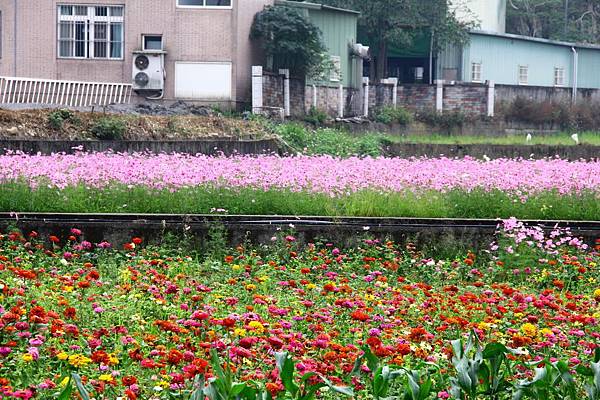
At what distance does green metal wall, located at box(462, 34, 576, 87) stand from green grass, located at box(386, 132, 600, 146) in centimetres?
550

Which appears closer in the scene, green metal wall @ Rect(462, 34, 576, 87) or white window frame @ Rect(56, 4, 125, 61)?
white window frame @ Rect(56, 4, 125, 61)

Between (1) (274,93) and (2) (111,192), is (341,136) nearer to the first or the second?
(1) (274,93)

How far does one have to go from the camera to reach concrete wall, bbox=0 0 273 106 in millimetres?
36469

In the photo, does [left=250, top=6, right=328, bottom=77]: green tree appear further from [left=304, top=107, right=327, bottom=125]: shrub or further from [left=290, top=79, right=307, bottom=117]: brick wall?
[left=304, top=107, right=327, bottom=125]: shrub

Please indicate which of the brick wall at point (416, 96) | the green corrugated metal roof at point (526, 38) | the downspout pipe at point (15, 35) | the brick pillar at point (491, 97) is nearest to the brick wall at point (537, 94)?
the brick pillar at point (491, 97)

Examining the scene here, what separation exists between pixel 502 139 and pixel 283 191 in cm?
2697

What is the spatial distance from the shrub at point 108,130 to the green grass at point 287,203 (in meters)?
11.3

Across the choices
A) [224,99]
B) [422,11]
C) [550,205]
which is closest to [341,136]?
[224,99]

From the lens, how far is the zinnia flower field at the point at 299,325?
5.69m

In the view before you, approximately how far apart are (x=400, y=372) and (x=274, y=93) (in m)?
32.5

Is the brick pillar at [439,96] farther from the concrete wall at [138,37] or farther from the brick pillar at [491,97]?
the concrete wall at [138,37]

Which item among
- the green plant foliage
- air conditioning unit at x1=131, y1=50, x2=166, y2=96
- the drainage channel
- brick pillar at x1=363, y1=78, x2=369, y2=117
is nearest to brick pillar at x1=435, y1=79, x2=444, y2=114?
brick pillar at x1=363, y1=78, x2=369, y2=117

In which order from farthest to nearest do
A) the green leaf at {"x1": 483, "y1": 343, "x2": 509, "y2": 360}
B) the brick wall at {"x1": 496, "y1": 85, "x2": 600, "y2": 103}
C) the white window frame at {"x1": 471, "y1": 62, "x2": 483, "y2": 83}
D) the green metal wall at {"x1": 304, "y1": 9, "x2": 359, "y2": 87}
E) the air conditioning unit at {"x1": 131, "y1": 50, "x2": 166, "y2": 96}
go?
the white window frame at {"x1": 471, "y1": 62, "x2": 483, "y2": 83}
the brick wall at {"x1": 496, "y1": 85, "x2": 600, "y2": 103}
the green metal wall at {"x1": 304, "y1": 9, "x2": 359, "y2": 87}
the air conditioning unit at {"x1": 131, "y1": 50, "x2": 166, "y2": 96}
the green leaf at {"x1": 483, "y1": 343, "x2": 509, "y2": 360}

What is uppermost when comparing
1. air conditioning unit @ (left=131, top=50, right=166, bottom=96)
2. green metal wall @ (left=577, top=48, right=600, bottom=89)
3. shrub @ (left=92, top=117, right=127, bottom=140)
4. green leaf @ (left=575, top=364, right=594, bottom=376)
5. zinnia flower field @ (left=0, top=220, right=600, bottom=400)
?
green metal wall @ (left=577, top=48, right=600, bottom=89)
